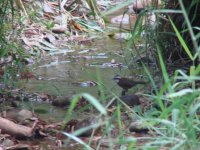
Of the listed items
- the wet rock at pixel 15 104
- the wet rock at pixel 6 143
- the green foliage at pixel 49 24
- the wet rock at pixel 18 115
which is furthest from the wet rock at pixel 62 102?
the green foliage at pixel 49 24

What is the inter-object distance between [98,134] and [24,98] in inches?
37.2

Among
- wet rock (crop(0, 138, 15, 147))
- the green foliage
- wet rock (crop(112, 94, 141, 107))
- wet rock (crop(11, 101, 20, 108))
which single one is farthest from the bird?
the green foliage

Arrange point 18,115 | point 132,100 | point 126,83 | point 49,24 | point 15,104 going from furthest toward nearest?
point 49,24, point 126,83, point 15,104, point 132,100, point 18,115

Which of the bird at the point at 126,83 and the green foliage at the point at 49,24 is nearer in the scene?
the bird at the point at 126,83

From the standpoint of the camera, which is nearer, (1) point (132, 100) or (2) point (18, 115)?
(2) point (18, 115)

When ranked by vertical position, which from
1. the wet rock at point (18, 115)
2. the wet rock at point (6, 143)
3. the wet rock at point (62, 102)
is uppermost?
the wet rock at point (18, 115)

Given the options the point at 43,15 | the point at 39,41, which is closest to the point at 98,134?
the point at 39,41

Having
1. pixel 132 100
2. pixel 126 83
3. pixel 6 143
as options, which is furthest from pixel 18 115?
pixel 126 83

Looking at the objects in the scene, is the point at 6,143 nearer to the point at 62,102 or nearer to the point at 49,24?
the point at 62,102

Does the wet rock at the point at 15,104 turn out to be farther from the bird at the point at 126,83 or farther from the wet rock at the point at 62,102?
the bird at the point at 126,83

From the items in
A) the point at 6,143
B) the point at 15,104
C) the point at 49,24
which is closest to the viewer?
the point at 6,143

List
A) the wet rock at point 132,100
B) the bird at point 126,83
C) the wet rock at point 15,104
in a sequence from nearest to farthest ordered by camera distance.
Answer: the wet rock at point 132,100 < the wet rock at point 15,104 < the bird at point 126,83

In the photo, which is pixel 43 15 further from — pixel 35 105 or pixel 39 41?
pixel 35 105

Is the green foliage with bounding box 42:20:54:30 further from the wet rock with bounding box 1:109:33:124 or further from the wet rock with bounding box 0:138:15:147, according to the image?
the wet rock with bounding box 0:138:15:147
